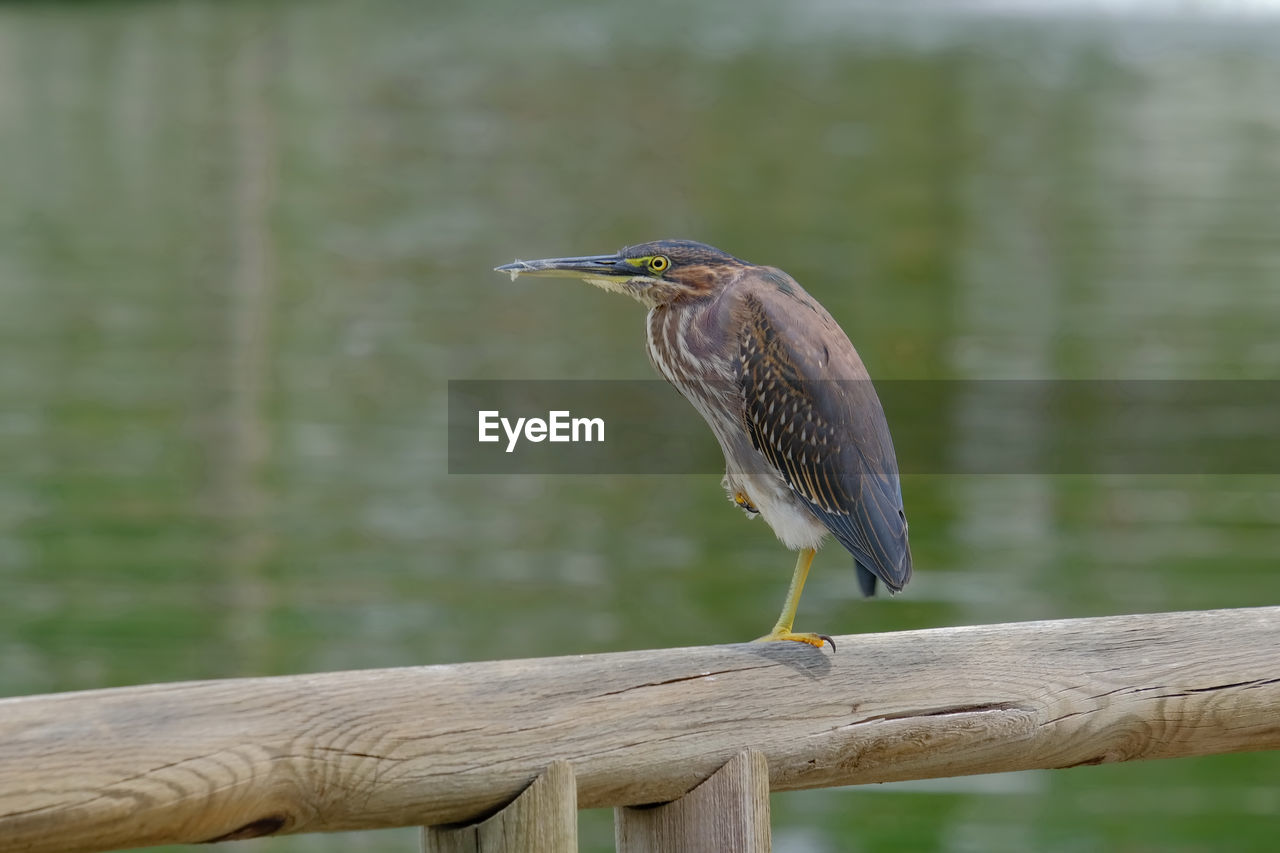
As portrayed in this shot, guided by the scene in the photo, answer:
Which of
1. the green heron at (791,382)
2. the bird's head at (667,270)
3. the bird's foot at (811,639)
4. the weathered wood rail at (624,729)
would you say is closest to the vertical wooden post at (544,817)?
the weathered wood rail at (624,729)

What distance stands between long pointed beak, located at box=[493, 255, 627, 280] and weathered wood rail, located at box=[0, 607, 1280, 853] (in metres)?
0.52

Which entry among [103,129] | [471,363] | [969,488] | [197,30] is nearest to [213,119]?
[103,129]

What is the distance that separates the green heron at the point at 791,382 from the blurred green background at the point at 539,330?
186cm

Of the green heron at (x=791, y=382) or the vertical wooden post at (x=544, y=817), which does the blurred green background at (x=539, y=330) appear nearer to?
the green heron at (x=791, y=382)

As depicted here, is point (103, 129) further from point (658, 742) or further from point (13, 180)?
point (658, 742)

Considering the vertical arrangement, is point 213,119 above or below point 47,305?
above

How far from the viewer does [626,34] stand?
19906 mm

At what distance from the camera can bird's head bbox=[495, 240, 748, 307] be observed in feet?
6.27

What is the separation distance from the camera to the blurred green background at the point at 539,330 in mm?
4539

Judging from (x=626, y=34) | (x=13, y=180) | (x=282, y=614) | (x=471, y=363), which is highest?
(x=626, y=34)

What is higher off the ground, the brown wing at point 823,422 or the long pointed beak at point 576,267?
the long pointed beak at point 576,267

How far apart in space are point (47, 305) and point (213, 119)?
A: 642 cm

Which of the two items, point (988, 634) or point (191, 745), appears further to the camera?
point (988, 634)

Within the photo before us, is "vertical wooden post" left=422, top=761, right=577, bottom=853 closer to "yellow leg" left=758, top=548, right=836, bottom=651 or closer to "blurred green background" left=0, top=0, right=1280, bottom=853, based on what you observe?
"yellow leg" left=758, top=548, right=836, bottom=651
